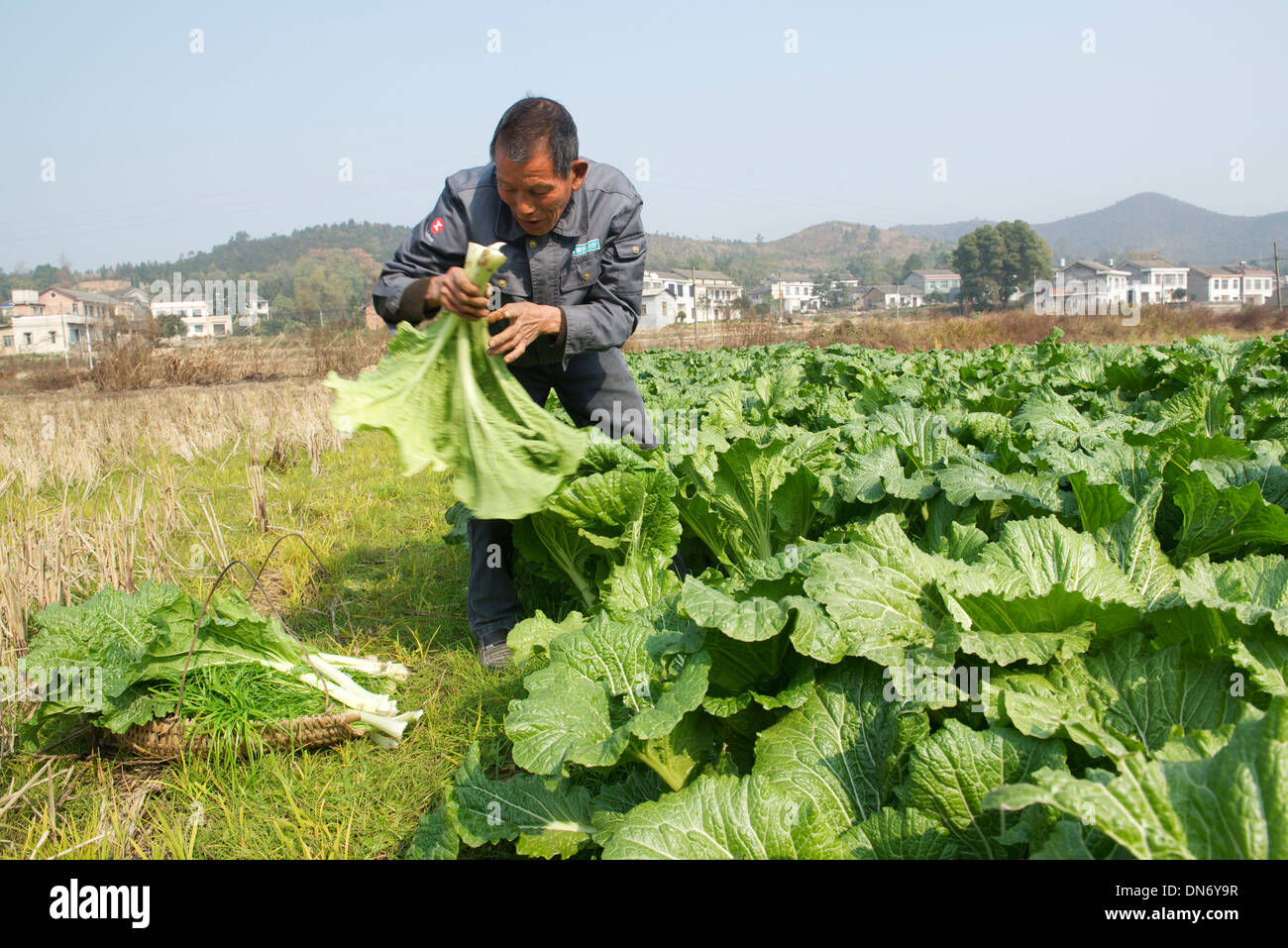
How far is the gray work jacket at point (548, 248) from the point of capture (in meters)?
3.52

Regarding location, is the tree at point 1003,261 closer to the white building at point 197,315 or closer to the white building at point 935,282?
the white building at point 935,282

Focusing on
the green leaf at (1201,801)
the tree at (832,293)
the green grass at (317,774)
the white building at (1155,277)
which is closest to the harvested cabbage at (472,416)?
the green grass at (317,774)

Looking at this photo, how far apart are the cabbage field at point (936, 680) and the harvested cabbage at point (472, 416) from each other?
0.36 meters

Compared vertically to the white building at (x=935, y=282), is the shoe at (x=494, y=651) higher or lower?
lower

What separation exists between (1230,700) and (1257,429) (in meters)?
3.46

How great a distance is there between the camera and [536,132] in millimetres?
2949

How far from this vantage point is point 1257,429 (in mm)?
4293

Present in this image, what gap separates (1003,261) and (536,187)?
84257mm

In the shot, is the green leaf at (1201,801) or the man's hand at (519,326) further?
the man's hand at (519,326)


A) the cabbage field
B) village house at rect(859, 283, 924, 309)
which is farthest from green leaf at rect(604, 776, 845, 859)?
village house at rect(859, 283, 924, 309)

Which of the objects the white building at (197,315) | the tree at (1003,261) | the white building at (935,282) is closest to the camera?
the tree at (1003,261)

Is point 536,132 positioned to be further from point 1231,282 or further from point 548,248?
point 1231,282

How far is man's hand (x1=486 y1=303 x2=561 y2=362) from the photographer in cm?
282

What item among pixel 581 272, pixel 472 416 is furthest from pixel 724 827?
pixel 581 272
